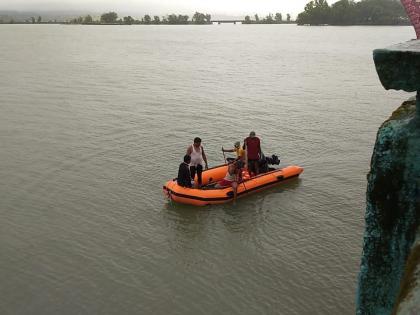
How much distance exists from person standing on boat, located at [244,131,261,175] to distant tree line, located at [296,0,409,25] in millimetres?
138128

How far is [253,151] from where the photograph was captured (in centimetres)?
1362

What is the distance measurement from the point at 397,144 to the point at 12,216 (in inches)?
477

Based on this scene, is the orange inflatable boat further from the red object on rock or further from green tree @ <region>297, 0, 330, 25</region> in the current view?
green tree @ <region>297, 0, 330, 25</region>

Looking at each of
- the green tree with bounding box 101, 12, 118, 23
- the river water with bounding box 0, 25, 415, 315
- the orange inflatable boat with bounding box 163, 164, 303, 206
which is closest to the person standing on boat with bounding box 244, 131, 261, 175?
the orange inflatable boat with bounding box 163, 164, 303, 206

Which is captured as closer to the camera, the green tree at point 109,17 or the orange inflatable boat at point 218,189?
the orange inflatable boat at point 218,189

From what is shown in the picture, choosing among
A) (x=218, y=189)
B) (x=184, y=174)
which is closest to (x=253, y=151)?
(x=218, y=189)

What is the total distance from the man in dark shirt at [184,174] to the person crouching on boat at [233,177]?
91 centimetres

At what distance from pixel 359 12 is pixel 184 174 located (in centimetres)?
14209

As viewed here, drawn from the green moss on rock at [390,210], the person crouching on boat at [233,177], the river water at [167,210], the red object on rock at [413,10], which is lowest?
the river water at [167,210]

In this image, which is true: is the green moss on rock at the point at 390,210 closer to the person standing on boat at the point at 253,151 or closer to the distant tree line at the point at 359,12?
the person standing on boat at the point at 253,151

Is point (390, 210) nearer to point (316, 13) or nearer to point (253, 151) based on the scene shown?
point (253, 151)

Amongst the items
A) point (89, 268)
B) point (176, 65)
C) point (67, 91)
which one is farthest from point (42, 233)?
point (176, 65)

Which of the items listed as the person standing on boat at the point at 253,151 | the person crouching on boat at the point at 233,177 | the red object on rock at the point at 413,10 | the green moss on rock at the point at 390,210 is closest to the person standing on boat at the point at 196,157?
the person crouching on boat at the point at 233,177

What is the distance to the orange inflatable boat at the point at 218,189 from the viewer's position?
1258 centimetres
